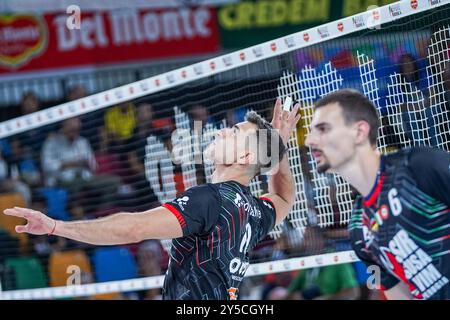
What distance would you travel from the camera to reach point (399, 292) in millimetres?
4711

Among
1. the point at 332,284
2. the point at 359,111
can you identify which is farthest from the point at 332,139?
the point at 332,284

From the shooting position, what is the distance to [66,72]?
12227 mm

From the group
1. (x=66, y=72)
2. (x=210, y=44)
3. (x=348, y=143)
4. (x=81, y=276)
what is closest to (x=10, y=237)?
(x=81, y=276)

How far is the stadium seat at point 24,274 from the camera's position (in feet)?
30.0

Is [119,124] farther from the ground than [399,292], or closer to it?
farther from the ground

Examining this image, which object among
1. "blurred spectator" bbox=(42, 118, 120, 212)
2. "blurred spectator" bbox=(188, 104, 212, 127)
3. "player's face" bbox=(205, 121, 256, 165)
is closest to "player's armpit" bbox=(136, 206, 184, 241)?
"player's face" bbox=(205, 121, 256, 165)

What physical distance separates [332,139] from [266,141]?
1061 mm

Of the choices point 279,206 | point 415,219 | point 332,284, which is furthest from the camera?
point 332,284

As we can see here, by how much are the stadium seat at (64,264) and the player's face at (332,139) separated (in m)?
4.61

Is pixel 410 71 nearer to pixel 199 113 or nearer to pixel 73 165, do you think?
pixel 199 113

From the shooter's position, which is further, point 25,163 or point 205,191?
point 25,163

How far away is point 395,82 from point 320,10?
6586 mm

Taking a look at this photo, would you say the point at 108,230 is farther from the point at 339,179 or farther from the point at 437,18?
the point at 437,18

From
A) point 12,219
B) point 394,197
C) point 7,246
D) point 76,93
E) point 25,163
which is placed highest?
point 76,93
